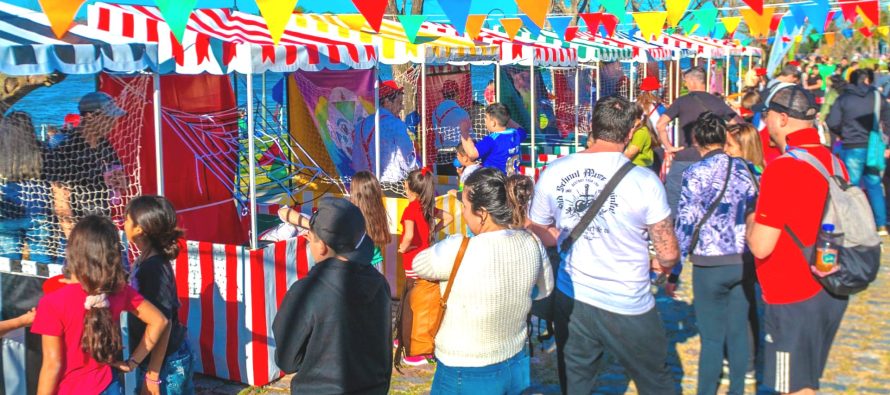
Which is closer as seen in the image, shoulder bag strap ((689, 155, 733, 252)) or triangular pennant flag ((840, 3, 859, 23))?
shoulder bag strap ((689, 155, 733, 252))

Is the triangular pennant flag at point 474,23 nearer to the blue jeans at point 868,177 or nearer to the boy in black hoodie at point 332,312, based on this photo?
the blue jeans at point 868,177

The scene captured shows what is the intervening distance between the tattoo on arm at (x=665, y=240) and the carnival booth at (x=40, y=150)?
9.92 feet

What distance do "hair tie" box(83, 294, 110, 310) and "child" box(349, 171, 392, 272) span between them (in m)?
2.23

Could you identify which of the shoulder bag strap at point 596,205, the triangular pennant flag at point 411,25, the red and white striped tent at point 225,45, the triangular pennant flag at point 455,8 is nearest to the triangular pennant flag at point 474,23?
the triangular pennant flag at point 411,25

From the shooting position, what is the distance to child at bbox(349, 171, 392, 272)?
530 centimetres

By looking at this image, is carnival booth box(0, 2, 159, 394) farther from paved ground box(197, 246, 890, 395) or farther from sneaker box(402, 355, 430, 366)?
sneaker box(402, 355, 430, 366)

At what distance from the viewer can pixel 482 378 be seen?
3379mm

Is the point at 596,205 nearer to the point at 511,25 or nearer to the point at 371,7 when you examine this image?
the point at 371,7

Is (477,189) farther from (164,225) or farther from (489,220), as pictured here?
(164,225)

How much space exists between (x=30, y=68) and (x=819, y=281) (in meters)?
4.08

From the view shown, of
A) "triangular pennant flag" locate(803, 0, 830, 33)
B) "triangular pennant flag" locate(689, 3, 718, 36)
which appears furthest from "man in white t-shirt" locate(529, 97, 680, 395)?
"triangular pennant flag" locate(689, 3, 718, 36)

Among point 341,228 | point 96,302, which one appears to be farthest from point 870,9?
point 96,302

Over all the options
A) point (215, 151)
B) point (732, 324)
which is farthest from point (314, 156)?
point (732, 324)

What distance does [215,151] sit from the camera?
7.79 metres
